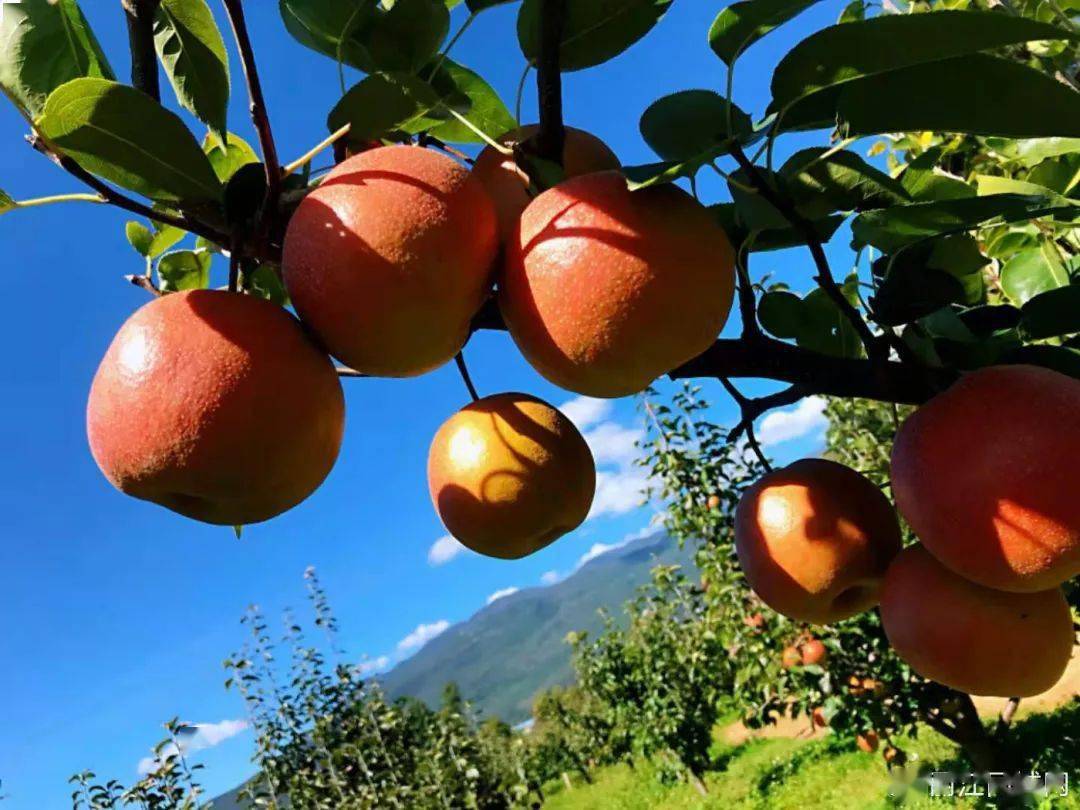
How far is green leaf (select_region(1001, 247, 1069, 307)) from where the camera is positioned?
1.64 meters

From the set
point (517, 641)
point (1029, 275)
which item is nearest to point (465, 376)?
point (1029, 275)

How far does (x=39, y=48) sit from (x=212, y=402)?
461 mm

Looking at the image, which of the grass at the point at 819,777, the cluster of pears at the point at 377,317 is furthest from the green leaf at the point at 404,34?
the grass at the point at 819,777

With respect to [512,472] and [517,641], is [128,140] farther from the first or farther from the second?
[517,641]

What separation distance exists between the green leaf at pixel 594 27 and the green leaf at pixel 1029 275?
3.64 ft

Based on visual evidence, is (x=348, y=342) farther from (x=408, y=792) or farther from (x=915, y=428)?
(x=408, y=792)

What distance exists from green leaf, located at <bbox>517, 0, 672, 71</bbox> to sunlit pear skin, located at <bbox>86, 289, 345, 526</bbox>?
499mm

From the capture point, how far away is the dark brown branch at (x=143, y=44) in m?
0.80

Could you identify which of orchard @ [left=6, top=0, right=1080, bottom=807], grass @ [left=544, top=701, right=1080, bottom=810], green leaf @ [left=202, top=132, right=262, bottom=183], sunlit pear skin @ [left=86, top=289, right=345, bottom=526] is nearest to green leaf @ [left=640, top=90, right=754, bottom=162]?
orchard @ [left=6, top=0, right=1080, bottom=807]

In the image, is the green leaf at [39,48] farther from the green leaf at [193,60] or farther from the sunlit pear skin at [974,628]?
the sunlit pear skin at [974,628]

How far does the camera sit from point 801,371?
1.10 m

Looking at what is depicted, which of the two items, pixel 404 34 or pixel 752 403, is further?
pixel 752 403

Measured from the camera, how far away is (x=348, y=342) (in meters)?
0.79

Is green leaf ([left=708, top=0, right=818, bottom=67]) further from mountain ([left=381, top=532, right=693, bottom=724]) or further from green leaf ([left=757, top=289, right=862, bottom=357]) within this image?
mountain ([left=381, top=532, right=693, bottom=724])
